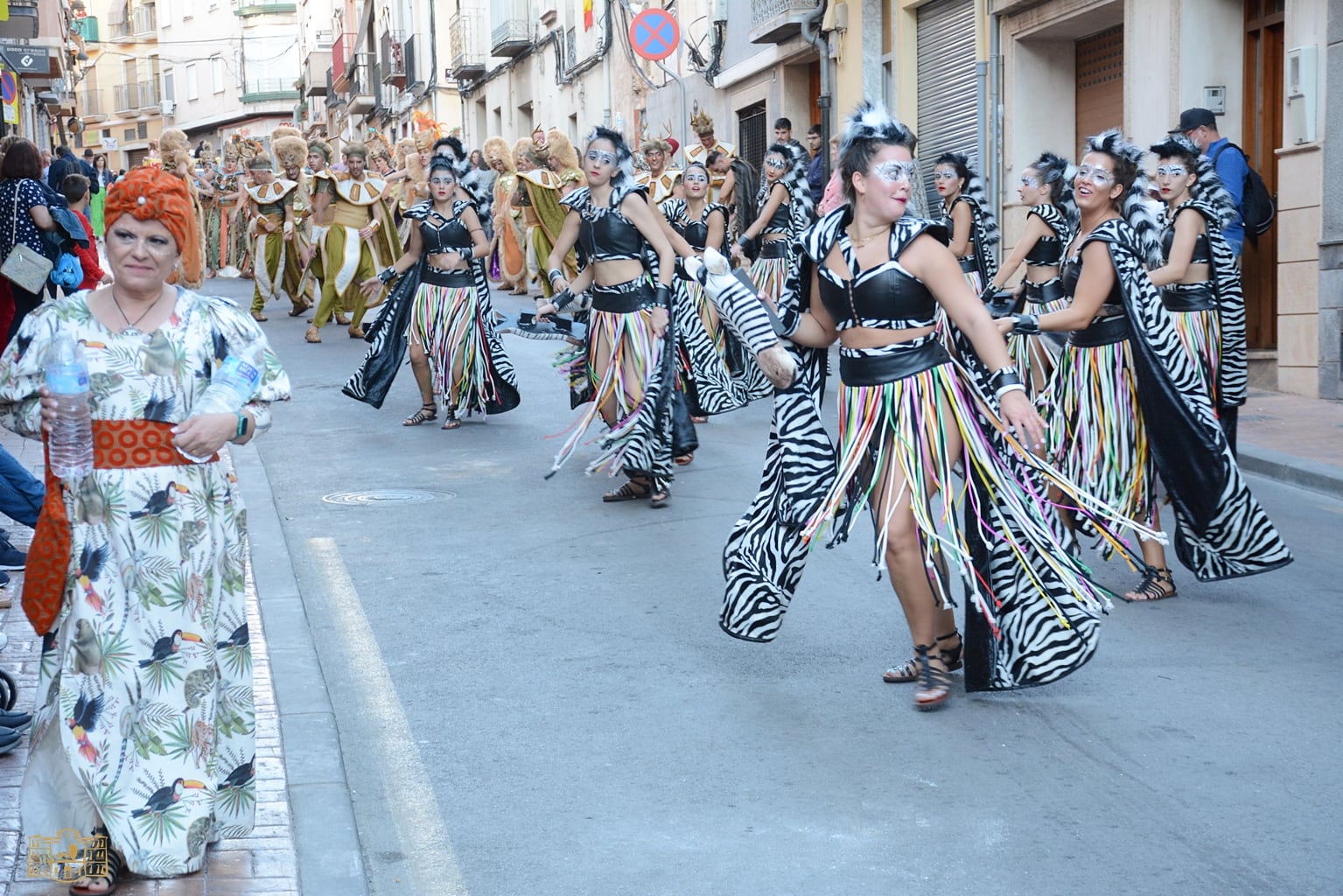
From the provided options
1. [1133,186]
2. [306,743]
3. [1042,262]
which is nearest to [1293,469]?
[1042,262]

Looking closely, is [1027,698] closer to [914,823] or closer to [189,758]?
[914,823]

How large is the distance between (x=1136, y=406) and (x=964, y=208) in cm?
577

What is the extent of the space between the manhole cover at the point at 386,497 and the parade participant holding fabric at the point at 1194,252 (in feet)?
12.8

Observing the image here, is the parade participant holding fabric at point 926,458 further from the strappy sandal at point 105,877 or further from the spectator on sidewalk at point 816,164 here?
the spectator on sidewalk at point 816,164

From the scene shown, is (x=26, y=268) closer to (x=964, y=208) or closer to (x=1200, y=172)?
(x=964, y=208)

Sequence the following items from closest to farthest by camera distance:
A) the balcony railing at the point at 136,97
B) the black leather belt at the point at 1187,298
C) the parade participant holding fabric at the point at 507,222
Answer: the black leather belt at the point at 1187,298 < the parade participant holding fabric at the point at 507,222 < the balcony railing at the point at 136,97

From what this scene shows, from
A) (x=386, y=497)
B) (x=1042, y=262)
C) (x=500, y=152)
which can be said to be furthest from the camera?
(x=500, y=152)

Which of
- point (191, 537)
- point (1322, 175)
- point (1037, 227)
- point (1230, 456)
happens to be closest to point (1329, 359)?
point (1322, 175)

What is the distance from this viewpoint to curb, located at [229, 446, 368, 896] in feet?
13.4

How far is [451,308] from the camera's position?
38.2 feet

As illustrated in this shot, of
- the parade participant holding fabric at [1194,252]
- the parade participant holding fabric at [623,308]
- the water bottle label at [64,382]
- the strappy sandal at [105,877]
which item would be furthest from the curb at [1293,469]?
the water bottle label at [64,382]

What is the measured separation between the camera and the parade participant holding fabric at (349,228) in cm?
1809

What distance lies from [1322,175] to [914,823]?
975cm

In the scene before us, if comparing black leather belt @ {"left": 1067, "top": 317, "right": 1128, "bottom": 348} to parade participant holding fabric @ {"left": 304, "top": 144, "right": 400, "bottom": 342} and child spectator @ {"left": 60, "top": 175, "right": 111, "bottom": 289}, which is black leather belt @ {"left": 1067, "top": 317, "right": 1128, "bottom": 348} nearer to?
child spectator @ {"left": 60, "top": 175, "right": 111, "bottom": 289}
